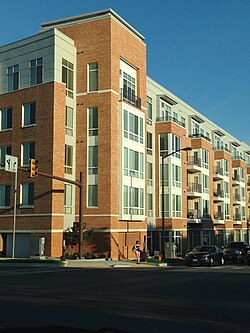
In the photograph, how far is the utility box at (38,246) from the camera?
114 feet

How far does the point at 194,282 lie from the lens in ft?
59.3

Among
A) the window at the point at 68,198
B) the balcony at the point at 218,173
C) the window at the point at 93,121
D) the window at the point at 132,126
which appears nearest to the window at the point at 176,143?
the window at the point at 132,126

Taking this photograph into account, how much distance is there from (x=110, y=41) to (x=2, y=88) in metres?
9.99

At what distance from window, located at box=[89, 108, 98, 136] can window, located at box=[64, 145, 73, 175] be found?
6.79ft

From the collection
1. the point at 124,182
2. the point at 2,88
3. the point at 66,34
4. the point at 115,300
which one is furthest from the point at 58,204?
the point at 115,300

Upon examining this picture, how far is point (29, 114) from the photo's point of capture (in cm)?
3841

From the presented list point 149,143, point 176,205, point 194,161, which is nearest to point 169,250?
point 176,205

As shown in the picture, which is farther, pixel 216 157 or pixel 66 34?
pixel 216 157

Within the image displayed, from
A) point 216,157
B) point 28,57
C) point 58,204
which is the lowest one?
point 58,204

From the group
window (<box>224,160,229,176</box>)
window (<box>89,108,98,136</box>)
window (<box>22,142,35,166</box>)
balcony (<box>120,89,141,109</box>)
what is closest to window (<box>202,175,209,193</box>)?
window (<box>224,160,229,176</box>)

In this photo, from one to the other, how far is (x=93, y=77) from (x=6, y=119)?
7.94 meters

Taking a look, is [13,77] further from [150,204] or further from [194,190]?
[194,190]

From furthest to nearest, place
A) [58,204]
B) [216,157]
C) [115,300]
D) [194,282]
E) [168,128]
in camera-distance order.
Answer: [216,157] < [168,128] < [58,204] < [194,282] < [115,300]

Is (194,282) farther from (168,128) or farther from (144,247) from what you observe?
(168,128)
